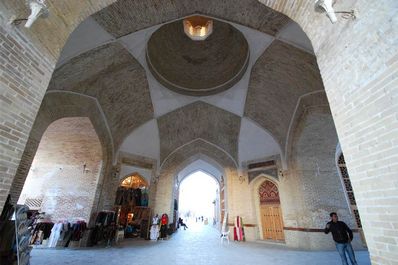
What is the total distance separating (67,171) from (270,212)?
10.4 meters

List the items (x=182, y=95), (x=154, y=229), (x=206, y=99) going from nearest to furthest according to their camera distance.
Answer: (x=154, y=229) < (x=182, y=95) < (x=206, y=99)

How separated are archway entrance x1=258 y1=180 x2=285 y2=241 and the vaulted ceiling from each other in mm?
1906

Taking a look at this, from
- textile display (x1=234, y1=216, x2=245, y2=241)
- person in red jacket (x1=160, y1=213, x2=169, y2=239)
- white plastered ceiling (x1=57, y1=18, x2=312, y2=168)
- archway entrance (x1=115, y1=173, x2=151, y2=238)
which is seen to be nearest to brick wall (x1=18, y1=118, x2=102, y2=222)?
archway entrance (x1=115, y1=173, x2=151, y2=238)

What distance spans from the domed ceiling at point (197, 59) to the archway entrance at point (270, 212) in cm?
605

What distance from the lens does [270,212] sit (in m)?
10.8

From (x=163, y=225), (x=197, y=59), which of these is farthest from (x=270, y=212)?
(x=197, y=59)

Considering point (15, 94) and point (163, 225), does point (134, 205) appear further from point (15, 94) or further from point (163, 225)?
point (15, 94)

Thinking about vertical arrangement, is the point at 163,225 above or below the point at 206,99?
below

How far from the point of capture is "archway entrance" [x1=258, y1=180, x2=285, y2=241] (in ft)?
33.9

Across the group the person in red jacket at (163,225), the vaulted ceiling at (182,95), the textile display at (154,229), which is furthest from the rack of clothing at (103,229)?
the vaulted ceiling at (182,95)

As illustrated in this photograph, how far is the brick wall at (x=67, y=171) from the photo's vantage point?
8.85 m

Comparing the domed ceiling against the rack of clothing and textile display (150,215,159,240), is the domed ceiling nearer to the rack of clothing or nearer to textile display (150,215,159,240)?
the rack of clothing

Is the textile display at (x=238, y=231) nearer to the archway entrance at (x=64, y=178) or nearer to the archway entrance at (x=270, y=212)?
the archway entrance at (x=270, y=212)

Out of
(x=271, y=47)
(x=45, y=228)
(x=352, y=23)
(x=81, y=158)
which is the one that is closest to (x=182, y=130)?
(x=81, y=158)
